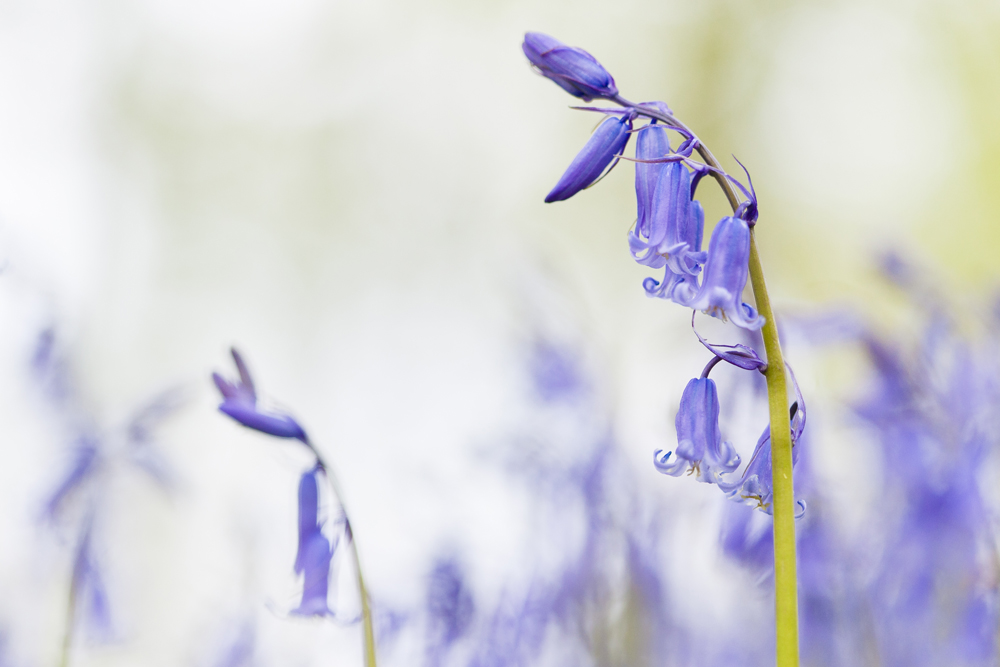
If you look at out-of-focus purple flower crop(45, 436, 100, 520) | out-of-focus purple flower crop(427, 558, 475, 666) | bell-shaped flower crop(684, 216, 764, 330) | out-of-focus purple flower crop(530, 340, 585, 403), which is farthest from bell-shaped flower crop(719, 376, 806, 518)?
out-of-focus purple flower crop(530, 340, 585, 403)

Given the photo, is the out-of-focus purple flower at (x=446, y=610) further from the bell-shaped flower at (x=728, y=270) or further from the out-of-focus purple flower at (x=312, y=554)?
the bell-shaped flower at (x=728, y=270)

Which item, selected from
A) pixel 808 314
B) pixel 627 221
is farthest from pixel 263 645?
pixel 627 221

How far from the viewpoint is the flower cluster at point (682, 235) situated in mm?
586

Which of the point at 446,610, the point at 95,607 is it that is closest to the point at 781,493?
the point at 446,610

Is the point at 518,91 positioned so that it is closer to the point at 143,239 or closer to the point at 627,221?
the point at 627,221

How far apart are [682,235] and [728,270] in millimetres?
75

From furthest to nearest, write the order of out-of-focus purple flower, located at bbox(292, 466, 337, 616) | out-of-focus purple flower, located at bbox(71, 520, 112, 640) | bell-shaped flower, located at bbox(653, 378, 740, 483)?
out-of-focus purple flower, located at bbox(71, 520, 112, 640), out-of-focus purple flower, located at bbox(292, 466, 337, 616), bell-shaped flower, located at bbox(653, 378, 740, 483)

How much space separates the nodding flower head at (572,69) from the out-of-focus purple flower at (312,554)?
45 centimetres

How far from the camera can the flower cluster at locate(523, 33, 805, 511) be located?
Answer: 23.1 inches

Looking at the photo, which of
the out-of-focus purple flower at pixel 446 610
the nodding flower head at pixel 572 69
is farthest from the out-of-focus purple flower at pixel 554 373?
the nodding flower head at pixel 572 69

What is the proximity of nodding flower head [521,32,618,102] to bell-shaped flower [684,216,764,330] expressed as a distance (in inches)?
6.0

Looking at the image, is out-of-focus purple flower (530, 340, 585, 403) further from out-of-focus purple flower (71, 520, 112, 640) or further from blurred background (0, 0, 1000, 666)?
out-of-focus purple flower (71, 520, 112, 640)

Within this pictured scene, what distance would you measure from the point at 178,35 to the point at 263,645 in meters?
5.06

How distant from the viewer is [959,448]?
1137mm
